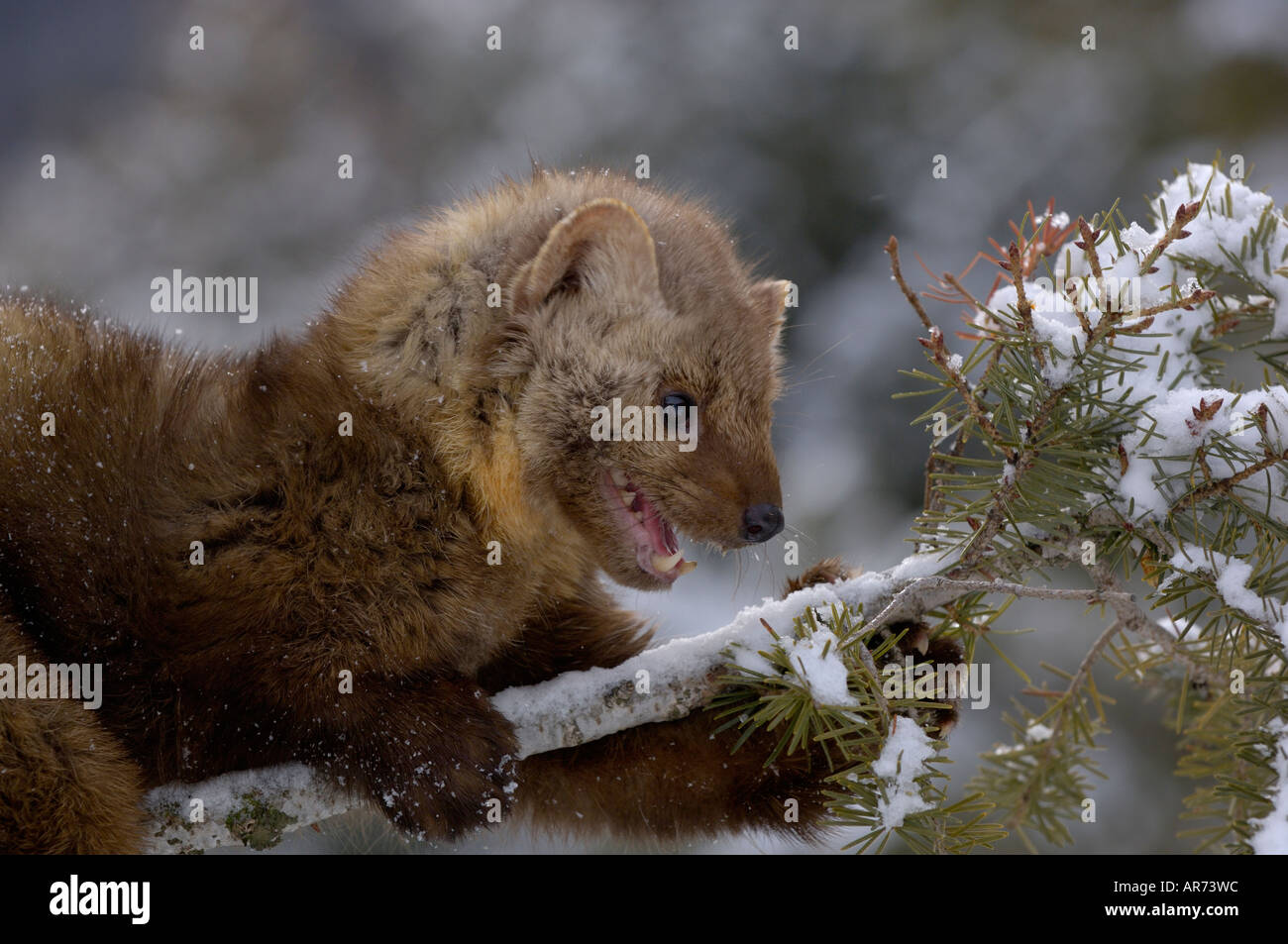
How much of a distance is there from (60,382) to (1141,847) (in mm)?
6385

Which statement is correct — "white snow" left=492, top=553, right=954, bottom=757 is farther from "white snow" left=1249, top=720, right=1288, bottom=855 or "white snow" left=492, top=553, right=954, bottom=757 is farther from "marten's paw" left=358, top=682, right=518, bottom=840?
"white snow" left=1249, top=720, right=1288, bottom=855

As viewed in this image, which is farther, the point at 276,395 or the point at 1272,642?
the point at 276,395

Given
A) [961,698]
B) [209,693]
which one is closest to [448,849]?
[209,693]

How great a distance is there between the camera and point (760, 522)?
2854 millimetres

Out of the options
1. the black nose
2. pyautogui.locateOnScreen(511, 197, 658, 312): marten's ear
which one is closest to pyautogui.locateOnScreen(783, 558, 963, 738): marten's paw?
the black nose

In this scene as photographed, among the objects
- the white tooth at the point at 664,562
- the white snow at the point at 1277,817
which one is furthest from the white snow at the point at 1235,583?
the white tooth at the point at 664,562

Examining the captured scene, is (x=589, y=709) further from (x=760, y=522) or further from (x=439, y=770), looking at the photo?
(x=760, y=522)

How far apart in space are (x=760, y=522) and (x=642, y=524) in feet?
1.05

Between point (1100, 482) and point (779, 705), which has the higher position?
point (1100, 482)

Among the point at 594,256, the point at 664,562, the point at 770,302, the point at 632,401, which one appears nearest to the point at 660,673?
the point at 664,562

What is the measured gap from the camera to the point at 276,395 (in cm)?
302

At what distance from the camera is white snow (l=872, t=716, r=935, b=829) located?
7.72 ft

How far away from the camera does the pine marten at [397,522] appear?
2754 millimetres
